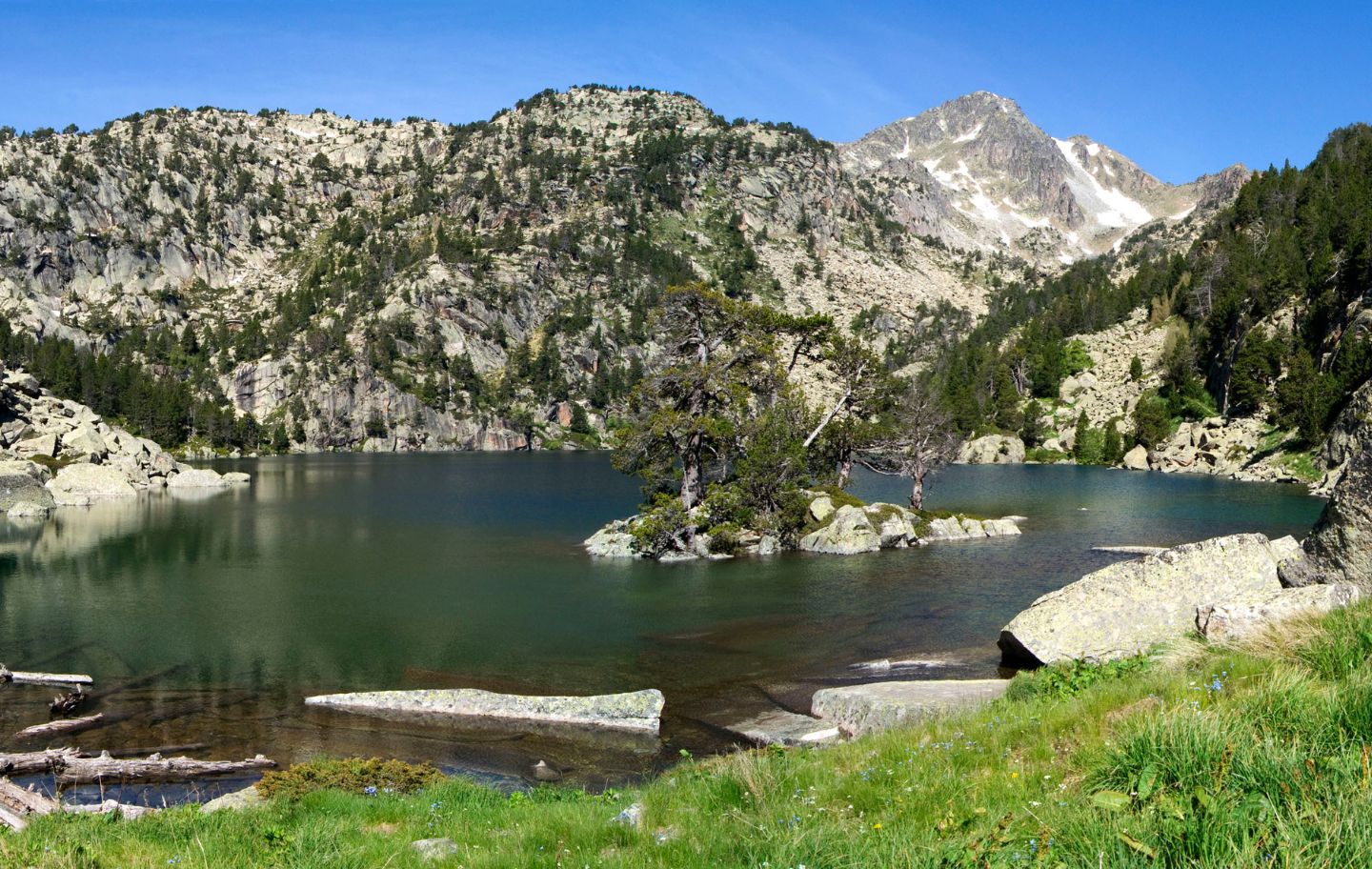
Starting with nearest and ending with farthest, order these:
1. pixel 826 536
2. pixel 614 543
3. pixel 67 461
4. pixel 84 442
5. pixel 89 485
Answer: pixel 826 536 → pixel 614 543 → pixel 89 485 → pixel 67 461 → pixel 84 442

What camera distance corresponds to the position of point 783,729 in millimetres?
18750

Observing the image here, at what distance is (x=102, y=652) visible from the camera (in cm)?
2705

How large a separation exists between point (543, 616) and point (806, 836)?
27197mm

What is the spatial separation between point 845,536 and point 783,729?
27221 millimetres

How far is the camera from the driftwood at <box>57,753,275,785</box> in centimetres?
1639

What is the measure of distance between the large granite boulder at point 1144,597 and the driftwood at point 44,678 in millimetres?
25575

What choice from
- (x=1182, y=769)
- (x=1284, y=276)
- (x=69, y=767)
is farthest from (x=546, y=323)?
(x=1182, y=769)

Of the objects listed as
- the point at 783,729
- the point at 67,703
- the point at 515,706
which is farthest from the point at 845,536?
the point at 67,703

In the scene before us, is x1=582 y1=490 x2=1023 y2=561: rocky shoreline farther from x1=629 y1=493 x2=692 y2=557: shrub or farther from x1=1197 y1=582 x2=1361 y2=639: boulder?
x1=1197 y1=582 x2=1361 y2=639: boulder

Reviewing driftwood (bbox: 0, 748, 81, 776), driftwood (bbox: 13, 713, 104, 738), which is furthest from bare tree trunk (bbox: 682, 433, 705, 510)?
driftwood (bbox: 0, 748, 81, 776)

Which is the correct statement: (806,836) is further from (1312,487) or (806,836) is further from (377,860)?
(1312,487)

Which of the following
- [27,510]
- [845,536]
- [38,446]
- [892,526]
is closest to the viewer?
[845,536]

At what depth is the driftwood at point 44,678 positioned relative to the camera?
76.5 ft

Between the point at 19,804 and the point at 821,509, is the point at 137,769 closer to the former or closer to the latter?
the point at 19,804
